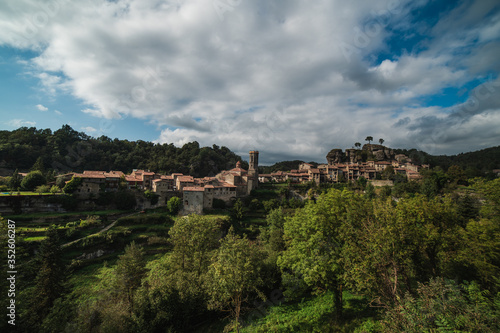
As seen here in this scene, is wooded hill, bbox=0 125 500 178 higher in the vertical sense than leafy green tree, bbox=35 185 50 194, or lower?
higher

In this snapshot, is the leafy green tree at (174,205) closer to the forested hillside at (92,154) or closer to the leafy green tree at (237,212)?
the leafy green tree at (237,212)

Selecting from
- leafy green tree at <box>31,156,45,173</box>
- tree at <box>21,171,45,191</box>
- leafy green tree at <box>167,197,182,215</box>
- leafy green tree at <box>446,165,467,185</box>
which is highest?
leafy green tree at <box>31,156,45,173</box>

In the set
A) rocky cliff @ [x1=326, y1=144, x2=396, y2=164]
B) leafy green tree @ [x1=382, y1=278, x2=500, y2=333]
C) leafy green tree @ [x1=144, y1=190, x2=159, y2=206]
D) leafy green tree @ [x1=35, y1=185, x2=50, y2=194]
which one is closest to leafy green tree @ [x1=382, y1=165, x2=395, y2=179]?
rocky cliff @ [x1=326, y1=144, x2=396, y2=164]

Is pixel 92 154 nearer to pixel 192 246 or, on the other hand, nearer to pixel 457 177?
pixel 192 246

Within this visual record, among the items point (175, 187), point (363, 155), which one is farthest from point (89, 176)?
point (363, 155)

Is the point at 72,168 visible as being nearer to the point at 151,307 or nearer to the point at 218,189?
the point at 218,189

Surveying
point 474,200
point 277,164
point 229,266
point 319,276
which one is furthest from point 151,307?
point 277,164

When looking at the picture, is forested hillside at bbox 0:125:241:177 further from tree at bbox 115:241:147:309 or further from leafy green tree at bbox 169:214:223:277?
tree at bbox 115:241:147:309

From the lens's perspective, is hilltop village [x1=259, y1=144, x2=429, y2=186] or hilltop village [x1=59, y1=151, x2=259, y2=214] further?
hilltop village [x1=259, y1=144, x2=429, y2=186]
